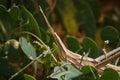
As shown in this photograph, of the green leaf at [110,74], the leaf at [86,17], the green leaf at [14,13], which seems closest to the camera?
the green leaf at [110,74]

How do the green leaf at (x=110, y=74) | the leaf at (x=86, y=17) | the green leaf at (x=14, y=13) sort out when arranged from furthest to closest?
the leaf at (x=86, y=17), the green leaf at (x=14, y=13), the green leaf at (x=110, y=74)

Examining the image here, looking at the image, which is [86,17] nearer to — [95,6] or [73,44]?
[95,6]

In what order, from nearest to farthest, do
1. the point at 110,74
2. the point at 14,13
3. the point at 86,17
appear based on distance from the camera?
the point at 110,74, the point at 14,13, the point at 86,17

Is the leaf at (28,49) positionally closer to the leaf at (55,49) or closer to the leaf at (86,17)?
the leaf at (55,49)

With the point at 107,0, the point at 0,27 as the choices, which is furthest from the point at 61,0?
the point at 107,0

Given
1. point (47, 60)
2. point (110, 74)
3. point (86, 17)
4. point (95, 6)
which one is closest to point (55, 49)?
point (47, 60)

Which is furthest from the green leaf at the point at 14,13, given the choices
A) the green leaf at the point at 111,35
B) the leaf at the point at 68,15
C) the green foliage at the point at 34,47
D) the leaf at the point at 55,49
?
the leaf at the point at 68,15
